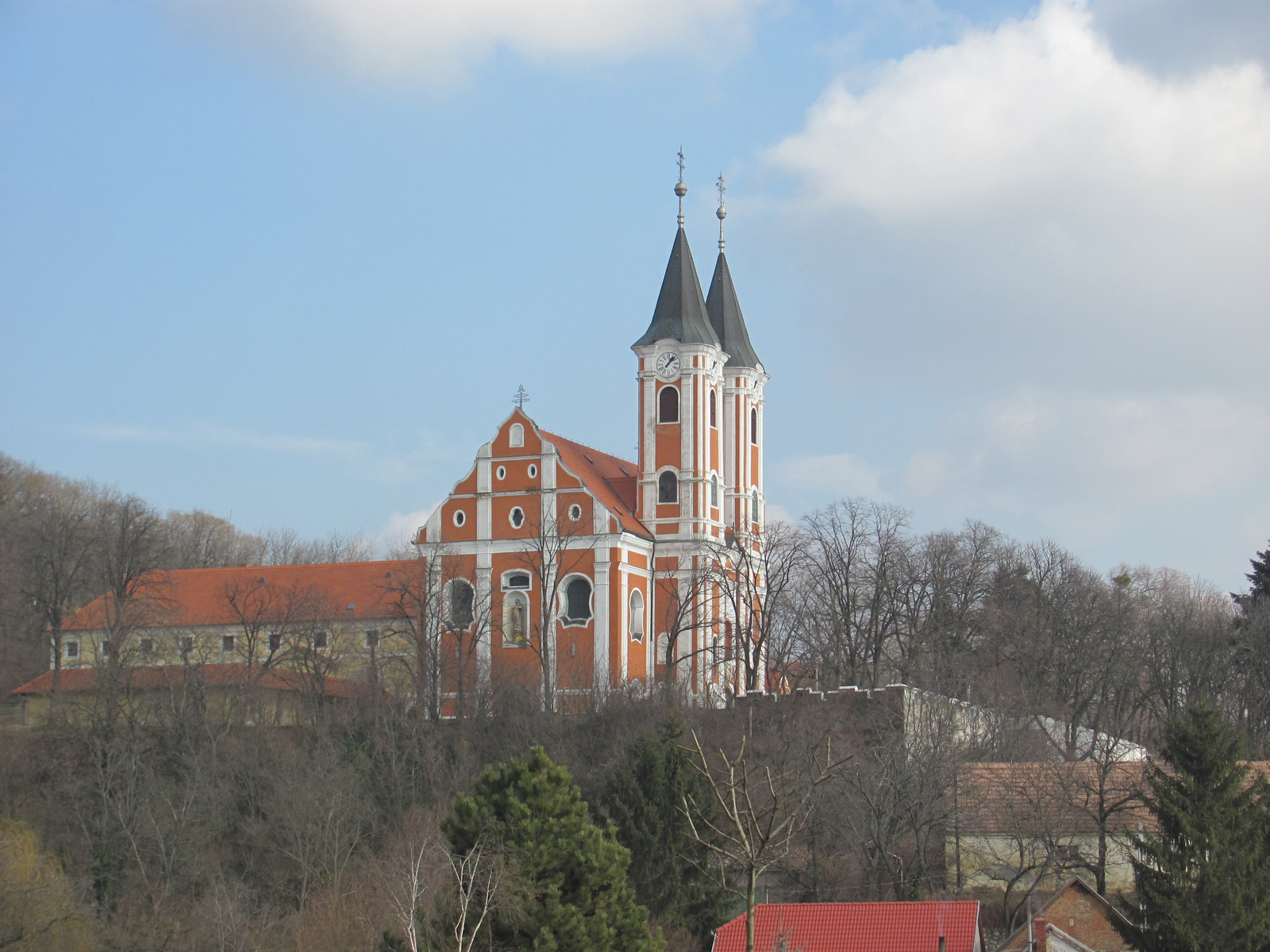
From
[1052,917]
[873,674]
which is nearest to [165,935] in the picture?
[1052,917]

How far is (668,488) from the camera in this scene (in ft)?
190

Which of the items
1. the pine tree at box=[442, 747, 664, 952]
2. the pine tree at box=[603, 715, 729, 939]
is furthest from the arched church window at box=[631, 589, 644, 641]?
the pine tree at box=[442, 747, 664, 952]

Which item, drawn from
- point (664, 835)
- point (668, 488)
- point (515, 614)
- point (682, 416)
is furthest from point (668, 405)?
point (664, 835)

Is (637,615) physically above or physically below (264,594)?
below

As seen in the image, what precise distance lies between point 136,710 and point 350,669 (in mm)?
9273

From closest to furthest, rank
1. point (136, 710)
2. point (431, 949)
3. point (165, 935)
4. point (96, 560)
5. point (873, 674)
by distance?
1. point (431, 949)
2. point (165, 935)
3. point (136, 710)
4. point (873, 674)
5. point (96, 560)

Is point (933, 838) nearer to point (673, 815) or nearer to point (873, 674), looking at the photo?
point (673, 815)

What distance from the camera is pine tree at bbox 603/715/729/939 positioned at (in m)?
36.9

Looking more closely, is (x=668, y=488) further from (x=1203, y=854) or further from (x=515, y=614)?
(x=1203, y=854)

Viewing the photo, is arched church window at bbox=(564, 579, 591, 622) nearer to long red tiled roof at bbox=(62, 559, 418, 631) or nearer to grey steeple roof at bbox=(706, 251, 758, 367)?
long red tiled roof at bbox=(62, 559, 418, 631)

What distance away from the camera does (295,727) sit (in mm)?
50844

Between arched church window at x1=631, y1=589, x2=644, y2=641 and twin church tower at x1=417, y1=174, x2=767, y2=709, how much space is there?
0.06 m

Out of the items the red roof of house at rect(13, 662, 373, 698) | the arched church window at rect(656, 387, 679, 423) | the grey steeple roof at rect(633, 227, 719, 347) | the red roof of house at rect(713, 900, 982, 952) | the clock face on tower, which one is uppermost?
the grey steeple roof at rect(633, 227, 719, 347)

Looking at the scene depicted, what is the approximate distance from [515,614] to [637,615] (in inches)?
165
